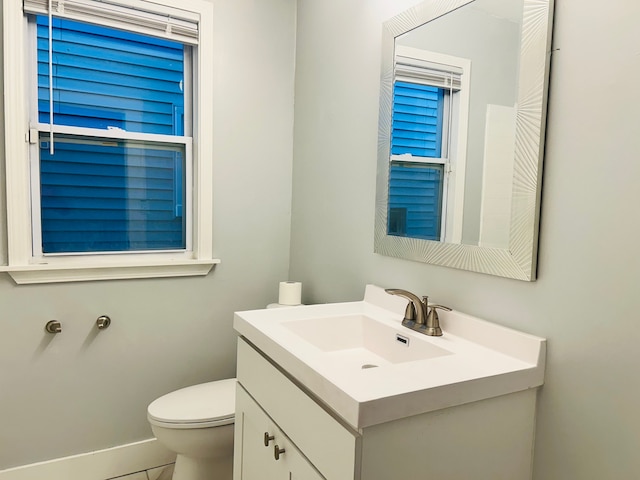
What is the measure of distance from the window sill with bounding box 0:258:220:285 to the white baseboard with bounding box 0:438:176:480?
77 cm

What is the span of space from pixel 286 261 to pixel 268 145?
59 centimetres

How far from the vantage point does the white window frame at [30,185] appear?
1.69m

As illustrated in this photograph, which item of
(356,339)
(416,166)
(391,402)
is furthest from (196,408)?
(416,166)

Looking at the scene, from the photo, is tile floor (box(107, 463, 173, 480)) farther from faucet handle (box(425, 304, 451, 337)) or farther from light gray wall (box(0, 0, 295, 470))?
faucet handle (box(425, 304, 451, 337))

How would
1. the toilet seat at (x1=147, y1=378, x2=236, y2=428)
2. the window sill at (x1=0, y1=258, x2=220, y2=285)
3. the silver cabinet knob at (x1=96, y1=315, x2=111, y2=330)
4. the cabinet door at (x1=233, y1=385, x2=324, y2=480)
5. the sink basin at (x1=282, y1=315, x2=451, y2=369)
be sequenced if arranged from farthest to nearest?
the silver cabinet knob at (x1=96, y1=315, x2=111, y2=330), the window sill at (x1=0, y1=258, x2=220, y2=285), the toilet seat at (x1=147, y1=378, x2=236, y2=428), the sink basin at (x1=282, y1=315, x2=451, y2=369), the cabinet door at (x1=233, y1=385, x2=324, y2=480)

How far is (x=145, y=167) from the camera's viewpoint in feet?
6.61

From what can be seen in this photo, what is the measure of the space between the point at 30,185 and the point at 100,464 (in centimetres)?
123

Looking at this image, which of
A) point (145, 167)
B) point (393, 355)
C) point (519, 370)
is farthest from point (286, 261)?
point (519, 370)

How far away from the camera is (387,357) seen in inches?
52.9

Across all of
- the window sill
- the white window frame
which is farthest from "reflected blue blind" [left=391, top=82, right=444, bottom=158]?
the window sill

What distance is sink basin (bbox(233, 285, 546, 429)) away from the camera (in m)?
0.86

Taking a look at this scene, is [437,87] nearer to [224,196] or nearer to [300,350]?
[300,350]

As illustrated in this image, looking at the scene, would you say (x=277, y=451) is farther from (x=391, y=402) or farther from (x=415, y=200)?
(x=415, y=200)

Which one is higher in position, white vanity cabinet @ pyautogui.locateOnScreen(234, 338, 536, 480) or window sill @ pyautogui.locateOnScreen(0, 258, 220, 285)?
window sill @ pyautogui.locateOnScreen(0, 258, 220, 285)
